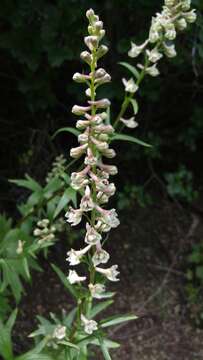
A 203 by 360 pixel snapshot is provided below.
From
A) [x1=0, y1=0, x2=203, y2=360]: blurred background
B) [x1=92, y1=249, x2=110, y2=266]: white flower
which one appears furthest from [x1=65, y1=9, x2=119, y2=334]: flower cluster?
[x1=0, y1=0, x2=203, y2=360]: blurred background

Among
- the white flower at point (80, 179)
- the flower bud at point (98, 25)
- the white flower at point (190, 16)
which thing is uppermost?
the white flower at point (190, 16)

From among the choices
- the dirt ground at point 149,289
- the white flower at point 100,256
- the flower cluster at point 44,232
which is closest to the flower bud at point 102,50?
the white flower at point 100,256

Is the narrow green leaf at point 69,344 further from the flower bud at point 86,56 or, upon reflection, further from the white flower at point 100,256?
the flower bud at point 86,56

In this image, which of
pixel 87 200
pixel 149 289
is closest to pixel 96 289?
pixel 87 200

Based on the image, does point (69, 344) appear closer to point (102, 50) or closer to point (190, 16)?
point (102, 50)

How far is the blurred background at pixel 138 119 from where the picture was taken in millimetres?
3887

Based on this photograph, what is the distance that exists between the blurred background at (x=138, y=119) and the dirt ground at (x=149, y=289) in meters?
0.01

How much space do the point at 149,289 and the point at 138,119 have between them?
55.5 inches

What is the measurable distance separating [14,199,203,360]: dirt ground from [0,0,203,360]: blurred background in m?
0.01

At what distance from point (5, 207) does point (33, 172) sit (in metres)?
0.37

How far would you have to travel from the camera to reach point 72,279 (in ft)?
7.72

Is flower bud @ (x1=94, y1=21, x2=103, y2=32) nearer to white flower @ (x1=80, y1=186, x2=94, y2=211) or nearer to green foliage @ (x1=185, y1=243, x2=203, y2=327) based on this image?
white flower @ (x1=80, y1=186, x2=94, y2=211)

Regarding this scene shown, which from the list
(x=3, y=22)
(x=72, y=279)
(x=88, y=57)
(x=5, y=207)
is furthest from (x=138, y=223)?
(x=88, y=57)

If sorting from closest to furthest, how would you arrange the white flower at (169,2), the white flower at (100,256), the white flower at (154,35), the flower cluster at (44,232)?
the white flower at (100,256)
the white flower at (169,2)
the white flower at (154,35)
the flower cluster at (44,232)
